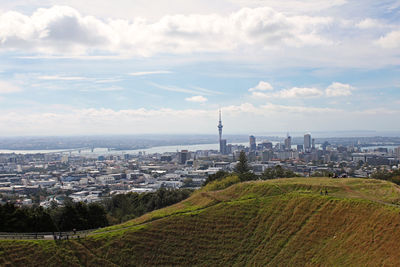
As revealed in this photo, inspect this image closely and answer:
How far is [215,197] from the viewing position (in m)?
34.2

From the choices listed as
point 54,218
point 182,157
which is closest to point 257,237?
point 54,218

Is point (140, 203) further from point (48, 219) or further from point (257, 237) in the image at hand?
point (257, 237)

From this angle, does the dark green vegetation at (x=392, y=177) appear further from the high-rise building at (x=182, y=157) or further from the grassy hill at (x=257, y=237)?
the high-rise building at (x=182, y=157)

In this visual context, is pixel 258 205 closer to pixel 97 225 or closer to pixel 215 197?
pixel 215 197

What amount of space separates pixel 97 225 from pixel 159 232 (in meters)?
9.98

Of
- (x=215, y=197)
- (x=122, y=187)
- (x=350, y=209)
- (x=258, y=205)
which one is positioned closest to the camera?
(x=350, y=209)

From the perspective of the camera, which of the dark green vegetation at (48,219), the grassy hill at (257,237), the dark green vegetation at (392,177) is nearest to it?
the grassy hill at (257,237)

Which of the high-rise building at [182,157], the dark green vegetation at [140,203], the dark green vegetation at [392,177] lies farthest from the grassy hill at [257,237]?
the high-rise building at [182,157]

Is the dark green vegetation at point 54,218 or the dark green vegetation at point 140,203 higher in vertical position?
the dark green vegetation at point 54,218

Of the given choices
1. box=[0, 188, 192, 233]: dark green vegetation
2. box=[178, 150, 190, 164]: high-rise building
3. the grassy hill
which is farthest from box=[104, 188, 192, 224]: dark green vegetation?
box=[178, 150, 190, 164]: high-rise building

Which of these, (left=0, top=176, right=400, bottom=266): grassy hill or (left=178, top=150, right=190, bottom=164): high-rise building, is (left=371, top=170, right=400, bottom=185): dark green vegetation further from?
(left=178, top=150, right=190, bottom=164): high-rise building

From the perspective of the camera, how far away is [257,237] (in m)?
26.7

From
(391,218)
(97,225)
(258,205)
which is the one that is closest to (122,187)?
(97,225)

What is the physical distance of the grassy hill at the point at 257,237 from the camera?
23.0 metres
